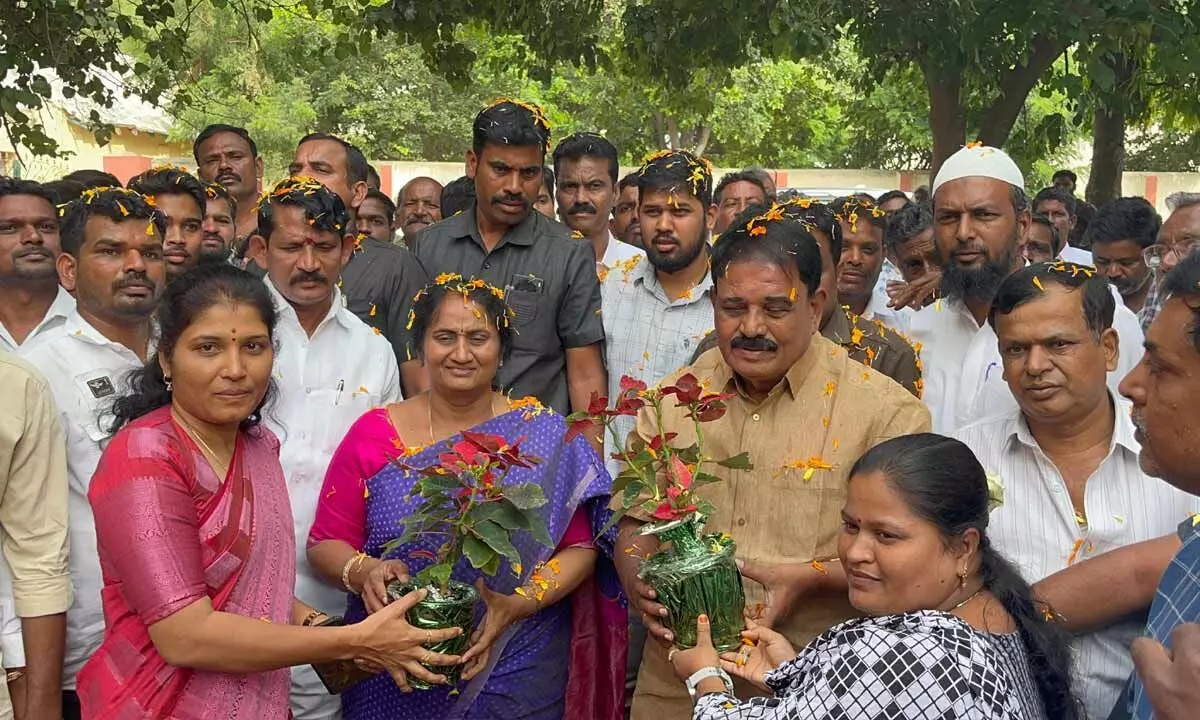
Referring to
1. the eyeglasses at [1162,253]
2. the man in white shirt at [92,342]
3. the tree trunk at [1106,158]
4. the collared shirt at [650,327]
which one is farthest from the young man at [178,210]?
the tree trunk at [1106,158]

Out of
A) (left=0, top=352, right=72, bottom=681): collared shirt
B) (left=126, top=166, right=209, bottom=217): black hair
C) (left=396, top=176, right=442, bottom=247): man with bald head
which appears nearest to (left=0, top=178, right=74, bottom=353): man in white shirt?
(left=126, top=166, right=209, bottom=217): black hair

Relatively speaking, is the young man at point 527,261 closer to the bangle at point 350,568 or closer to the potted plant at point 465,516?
the bangle at point 350,568

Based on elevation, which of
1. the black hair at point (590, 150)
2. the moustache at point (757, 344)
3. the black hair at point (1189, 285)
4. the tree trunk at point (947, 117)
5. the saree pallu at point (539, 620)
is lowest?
the saree pallu at point (539, 620)

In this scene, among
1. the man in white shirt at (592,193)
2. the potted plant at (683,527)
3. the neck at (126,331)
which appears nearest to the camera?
the potted plant at (683,527)

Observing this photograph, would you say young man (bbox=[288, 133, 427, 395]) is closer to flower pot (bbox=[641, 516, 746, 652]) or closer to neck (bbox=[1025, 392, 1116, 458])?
flower pot (bbox=[641, 516, 746, 652])

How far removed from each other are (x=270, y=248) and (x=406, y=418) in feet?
3.38

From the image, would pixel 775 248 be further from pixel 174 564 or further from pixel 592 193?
pixel 592 193

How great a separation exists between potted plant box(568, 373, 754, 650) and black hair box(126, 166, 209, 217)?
9.10 feet

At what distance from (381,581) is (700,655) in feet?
2.86

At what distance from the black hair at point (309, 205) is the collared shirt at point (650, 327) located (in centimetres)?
124

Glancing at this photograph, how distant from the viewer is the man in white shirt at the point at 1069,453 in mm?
3154

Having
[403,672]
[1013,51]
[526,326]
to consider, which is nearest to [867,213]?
[526,326]

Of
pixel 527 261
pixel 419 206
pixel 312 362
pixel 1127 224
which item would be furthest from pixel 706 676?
pixel 419 206

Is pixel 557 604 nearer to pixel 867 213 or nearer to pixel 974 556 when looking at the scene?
pixel 974 556
